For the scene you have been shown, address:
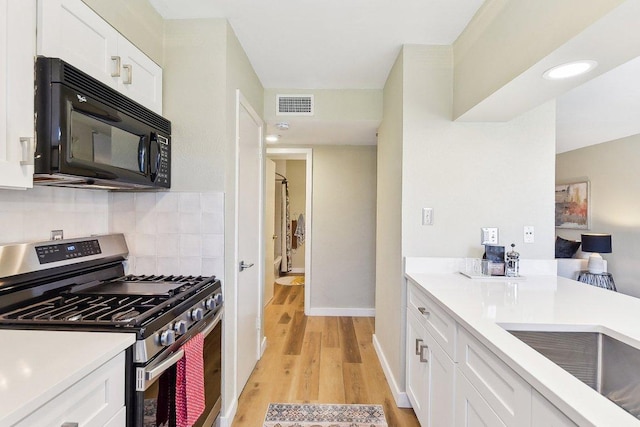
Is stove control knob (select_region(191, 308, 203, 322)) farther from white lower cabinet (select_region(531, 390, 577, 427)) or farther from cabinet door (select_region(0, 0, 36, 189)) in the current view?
white lower cabinet (select_region(531, 390, 577, 427))

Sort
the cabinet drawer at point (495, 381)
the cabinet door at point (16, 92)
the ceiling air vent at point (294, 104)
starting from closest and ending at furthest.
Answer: the cabinet drawer at point (495, 381)
the cabinet door at point (16, 92)
the ceiling air vent at point (294, 104)

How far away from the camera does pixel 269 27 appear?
6.48 feet

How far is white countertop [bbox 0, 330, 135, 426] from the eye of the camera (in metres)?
0.70

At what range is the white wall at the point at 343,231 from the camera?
4004mm

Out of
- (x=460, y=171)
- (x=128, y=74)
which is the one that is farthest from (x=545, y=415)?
(x=128, y=74)

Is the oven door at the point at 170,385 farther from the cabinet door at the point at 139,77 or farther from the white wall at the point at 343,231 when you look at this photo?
the white wall at the point at 343,231

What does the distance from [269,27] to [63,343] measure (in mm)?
1913

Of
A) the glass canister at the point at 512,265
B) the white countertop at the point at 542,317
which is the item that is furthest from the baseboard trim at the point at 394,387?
the glass canister at the point at 512,265

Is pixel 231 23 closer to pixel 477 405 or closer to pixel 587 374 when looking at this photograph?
pixel 477 405

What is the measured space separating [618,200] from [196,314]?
17.6 ft

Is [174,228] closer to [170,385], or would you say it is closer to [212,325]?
[212,325]

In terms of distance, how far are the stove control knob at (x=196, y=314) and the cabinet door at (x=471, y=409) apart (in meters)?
1.16

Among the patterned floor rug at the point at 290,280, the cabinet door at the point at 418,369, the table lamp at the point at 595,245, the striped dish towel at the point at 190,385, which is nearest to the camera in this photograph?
the striped dish towel at the point at 190,385

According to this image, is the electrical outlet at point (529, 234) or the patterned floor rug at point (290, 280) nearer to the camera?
the electrical outlet at point (529, 234)
